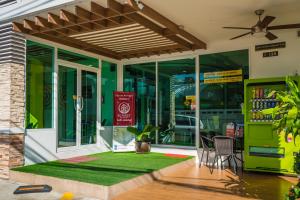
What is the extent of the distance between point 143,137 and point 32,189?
3.86m

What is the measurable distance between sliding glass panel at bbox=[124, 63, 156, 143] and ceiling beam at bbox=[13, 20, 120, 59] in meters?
0.78

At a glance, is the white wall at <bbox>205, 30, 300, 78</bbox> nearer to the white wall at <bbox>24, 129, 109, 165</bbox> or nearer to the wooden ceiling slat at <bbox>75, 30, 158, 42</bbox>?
the wooden ceiling slat at <bbox>75, 30, 158, 42</bbox>

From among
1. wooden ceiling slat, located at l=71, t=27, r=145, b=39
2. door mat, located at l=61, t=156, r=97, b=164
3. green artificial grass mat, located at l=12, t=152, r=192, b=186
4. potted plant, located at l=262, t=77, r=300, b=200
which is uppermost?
wooden ceiling slat, located at l=71, t=27, r=145, b=39

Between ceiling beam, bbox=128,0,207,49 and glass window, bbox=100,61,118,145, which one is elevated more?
ceiling beam, bbox=128,0,207,49

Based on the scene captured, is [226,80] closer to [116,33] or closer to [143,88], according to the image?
[143,88]

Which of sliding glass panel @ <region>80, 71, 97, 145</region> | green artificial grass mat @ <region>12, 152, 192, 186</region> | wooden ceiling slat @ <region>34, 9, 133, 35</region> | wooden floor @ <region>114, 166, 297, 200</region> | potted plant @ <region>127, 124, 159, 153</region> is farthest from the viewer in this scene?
potted plant @ <region>127, 124, 159, 153</region>

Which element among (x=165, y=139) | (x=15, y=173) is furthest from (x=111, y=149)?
(x=15, y=173)

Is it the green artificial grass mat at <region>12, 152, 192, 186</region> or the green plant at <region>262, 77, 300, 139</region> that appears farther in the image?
the green artificial grass mat at <region>12, 152, 192, 186</region>

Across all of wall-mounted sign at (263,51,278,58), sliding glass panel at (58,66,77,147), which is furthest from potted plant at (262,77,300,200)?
sliding glass panel at (58,66,77,147)

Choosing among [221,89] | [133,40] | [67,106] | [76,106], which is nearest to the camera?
[133,40]

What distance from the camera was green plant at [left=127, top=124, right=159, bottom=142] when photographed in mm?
8031

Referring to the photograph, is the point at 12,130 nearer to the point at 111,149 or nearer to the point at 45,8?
the point at 45,8

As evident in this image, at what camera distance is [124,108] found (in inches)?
331

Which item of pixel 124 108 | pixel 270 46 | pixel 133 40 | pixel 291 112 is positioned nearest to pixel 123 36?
pixel 133 40
